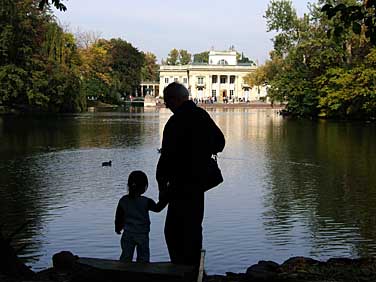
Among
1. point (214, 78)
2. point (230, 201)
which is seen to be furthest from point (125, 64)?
point (230, 201)

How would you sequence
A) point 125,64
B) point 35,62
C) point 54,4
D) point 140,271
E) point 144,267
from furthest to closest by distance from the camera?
1. point 125,64
2. point 35,62
3. point 54,4
4. point 144,267
5. point 140,271

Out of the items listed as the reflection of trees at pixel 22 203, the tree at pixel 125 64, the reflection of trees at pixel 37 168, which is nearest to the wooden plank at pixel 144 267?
the reflection of trees at pixel 22 203

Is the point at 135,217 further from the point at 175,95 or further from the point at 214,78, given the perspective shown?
the point at 214,78

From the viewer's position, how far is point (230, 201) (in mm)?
14227

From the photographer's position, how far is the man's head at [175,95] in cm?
556

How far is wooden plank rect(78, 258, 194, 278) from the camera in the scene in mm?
4906

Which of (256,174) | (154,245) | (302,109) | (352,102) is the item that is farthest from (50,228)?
(302,109)

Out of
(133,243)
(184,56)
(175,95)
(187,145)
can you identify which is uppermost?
(184,56)

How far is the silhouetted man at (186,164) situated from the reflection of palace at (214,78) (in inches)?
4989

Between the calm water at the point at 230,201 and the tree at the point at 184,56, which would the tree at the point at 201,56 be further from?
the calm water at the point at 230,201

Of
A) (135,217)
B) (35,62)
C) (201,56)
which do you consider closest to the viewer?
(135,217)

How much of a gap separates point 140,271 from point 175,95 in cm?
145

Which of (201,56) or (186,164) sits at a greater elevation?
(201,56)

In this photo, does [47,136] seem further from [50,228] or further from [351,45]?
[351,45]
